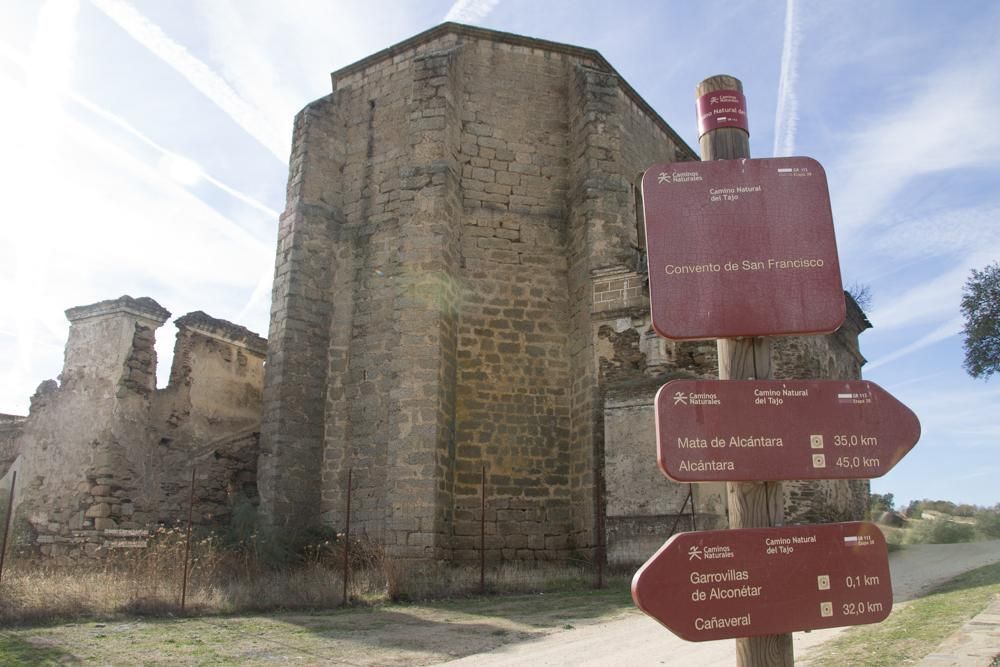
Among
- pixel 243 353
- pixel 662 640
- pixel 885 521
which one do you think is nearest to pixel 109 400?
pixel 243 353

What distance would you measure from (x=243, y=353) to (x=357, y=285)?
4.34 m

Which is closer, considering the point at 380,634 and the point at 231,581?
the point at 380,634

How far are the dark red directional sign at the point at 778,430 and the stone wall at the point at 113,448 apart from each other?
10626 mm

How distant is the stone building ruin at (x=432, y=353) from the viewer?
11711mm

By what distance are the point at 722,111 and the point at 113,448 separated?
1180 centimetres

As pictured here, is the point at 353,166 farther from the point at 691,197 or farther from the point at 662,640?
the point at 691,197

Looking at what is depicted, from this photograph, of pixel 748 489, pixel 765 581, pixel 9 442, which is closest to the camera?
pixel 765 581

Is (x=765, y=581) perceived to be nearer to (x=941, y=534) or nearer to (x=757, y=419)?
(x=757, y=419)

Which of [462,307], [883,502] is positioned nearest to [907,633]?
[462,307]

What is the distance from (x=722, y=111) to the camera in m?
3.54

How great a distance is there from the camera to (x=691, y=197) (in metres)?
3.27

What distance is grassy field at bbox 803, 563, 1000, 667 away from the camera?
4.84m

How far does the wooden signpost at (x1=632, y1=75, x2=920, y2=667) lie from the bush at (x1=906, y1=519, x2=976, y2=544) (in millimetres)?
18854

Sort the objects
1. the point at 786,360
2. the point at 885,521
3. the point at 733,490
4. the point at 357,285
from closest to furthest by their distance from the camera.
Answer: the point at 733,490, the point at 786,360, the point at 357,285, the point at 885,521
